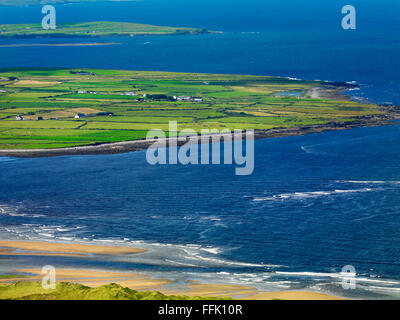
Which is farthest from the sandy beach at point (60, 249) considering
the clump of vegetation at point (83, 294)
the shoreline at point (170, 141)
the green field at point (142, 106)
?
the green field at point (142, 106)

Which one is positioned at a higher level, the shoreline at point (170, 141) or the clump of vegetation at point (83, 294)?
the shoreline at point (170, 141)

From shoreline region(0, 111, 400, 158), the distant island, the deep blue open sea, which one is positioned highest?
the distant island

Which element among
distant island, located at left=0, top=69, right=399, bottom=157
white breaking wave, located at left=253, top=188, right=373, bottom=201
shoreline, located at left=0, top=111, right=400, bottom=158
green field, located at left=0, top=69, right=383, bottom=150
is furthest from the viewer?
green field, located at left=0, top=69, right=383, bottom=150

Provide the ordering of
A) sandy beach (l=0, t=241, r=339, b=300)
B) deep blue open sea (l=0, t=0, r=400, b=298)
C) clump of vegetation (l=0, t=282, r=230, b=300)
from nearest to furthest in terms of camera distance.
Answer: clump of vegetation (l=0, t=282, r=230, b=300), sandy beach (l=0, t=241, r=339, b=300), deep blue open sea (l=0, t=0, r=400, b=298)

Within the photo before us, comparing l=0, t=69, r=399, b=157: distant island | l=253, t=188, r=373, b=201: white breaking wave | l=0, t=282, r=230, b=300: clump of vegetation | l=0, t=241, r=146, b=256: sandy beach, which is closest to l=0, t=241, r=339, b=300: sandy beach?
l=0, t=241, r=146, b=256: sandy beach

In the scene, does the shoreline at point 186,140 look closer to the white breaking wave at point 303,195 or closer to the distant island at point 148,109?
the distant island at point 148,109

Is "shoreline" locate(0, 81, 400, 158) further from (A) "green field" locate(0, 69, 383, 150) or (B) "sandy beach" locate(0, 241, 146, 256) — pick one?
(B) "sandy beach" locate(0, 241, 146, 256)

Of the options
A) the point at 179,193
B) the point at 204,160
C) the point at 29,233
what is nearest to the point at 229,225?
the point at 179,193
